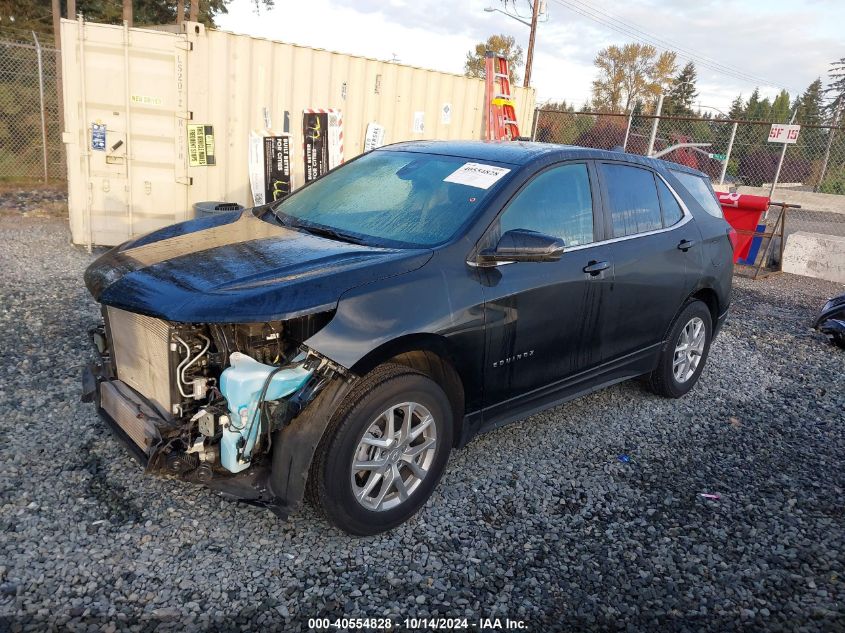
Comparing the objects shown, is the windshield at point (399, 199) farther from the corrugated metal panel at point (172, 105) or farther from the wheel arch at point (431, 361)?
the corrugated metal panel at point (172, 105)

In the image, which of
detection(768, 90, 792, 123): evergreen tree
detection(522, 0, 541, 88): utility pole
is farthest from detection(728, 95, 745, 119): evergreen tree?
detection(522, 0, 541, 88): utility pole

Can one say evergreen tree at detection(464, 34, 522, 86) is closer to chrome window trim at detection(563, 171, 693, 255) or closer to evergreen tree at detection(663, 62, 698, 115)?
evergreen tree at detection(663, 62, 698, 115)

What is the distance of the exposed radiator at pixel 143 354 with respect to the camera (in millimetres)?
2805

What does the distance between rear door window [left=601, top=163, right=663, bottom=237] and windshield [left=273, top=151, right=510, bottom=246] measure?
35.8 inches

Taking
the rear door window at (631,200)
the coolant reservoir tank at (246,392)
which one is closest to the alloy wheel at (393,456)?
the coolant reservoir tank at (246,392)

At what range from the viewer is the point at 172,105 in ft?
25.2

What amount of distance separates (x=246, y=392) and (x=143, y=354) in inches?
28.1

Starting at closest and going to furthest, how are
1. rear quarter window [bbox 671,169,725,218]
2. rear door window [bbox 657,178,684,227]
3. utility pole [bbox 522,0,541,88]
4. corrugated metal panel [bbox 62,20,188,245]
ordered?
rear door window [bbox 657,178,684,227] < rear quarter window [bbox 671,169,725,218] < corrugated metal panel [bbox 62,20,188,245] < utility pole [bbox 522,0,541,88]

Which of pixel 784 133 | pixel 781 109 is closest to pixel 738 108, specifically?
pixel 781 109

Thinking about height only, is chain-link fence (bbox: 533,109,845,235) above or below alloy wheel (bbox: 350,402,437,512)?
above

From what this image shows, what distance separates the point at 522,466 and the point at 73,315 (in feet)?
13.9

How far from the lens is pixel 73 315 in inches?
225

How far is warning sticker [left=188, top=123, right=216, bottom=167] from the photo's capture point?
7840 mm

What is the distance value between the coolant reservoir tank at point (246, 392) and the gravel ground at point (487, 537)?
553mm
